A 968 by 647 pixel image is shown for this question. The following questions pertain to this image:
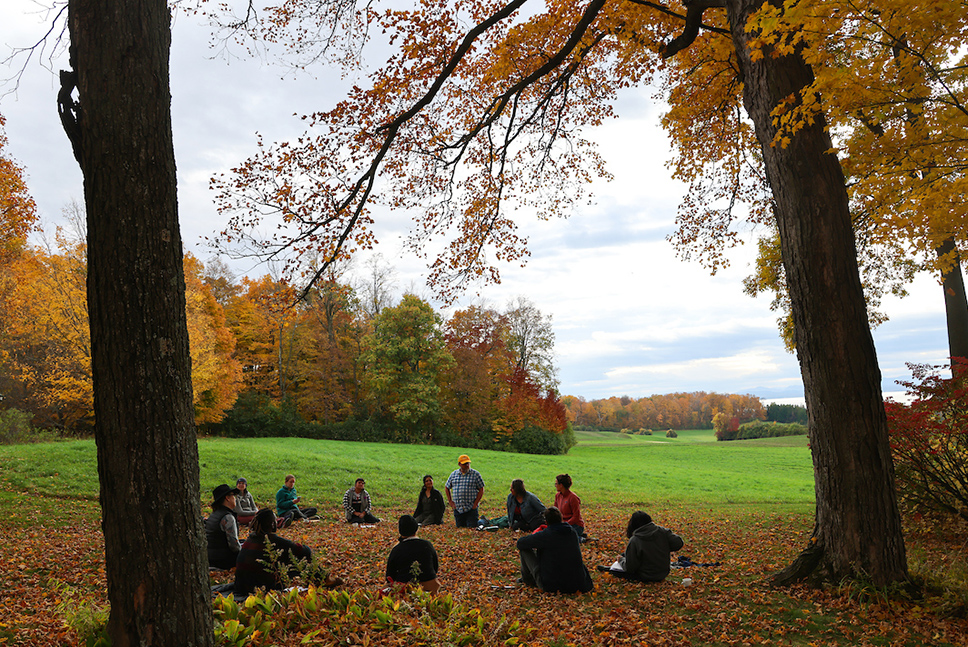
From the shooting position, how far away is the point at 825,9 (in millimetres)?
4805

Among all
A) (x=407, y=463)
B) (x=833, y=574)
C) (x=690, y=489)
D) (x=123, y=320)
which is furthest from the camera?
(x=407, y=463)

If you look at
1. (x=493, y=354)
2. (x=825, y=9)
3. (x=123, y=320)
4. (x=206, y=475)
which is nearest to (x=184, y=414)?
(x=123, y=320)

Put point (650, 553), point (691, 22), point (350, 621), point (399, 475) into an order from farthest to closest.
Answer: point (399, 475) → point (691, 22) → point (650, 553) → point (350, 621)

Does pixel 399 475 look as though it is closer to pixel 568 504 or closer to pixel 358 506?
pixel 358 506

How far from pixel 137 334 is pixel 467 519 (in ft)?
28.6

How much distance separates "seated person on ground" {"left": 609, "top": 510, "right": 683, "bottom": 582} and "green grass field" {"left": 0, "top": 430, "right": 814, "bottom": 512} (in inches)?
346

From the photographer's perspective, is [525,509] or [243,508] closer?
[525,509]

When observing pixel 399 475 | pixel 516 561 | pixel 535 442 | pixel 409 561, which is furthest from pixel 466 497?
pixel 535 442

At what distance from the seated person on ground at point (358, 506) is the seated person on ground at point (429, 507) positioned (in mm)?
1393

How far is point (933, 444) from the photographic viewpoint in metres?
8.70

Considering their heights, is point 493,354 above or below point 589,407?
above

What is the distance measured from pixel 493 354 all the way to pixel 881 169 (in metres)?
36.2

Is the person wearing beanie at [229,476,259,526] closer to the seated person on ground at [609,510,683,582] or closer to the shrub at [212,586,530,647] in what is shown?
the shrub at [212,586,530,647]

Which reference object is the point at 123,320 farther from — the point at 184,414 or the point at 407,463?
the point at 407,463
